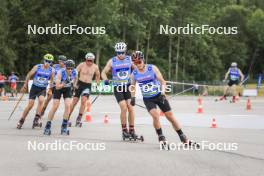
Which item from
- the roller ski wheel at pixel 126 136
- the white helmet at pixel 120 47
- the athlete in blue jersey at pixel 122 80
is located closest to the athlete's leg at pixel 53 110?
the athlete in blue jersey at pixel 122 80

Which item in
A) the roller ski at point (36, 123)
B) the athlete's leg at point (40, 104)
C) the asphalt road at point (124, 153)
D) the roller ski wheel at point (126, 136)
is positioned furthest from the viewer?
the roller ski at point (36, 123)

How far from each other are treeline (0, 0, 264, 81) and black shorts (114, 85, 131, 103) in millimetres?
47044

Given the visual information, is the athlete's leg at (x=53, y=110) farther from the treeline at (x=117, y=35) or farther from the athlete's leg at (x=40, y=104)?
the treeline at (x=117, y=35)

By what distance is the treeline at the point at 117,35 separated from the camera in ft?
216

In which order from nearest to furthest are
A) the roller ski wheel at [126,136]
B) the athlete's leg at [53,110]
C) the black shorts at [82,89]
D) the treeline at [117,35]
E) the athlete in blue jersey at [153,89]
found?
the athlete in blue jersey at [153,89], the roller ski wheel at [126,136], the athlete's leg at [53,110], the black shorts at [82,89], the treeline at [117,35]

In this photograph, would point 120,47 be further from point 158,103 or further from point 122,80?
point 158,103

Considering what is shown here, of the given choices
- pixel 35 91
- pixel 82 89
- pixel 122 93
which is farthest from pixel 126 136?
pixel 82 89

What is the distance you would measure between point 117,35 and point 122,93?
5849cm

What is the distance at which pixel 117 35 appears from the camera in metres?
73.4

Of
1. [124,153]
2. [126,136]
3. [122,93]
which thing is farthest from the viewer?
[122,93]

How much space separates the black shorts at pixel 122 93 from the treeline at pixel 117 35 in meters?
47.0

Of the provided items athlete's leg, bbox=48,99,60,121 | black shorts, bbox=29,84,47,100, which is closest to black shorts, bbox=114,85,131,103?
athlete's leg, bbox=48,99,60,121

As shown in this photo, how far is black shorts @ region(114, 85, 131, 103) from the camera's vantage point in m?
15.2

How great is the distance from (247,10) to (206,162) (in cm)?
10110
